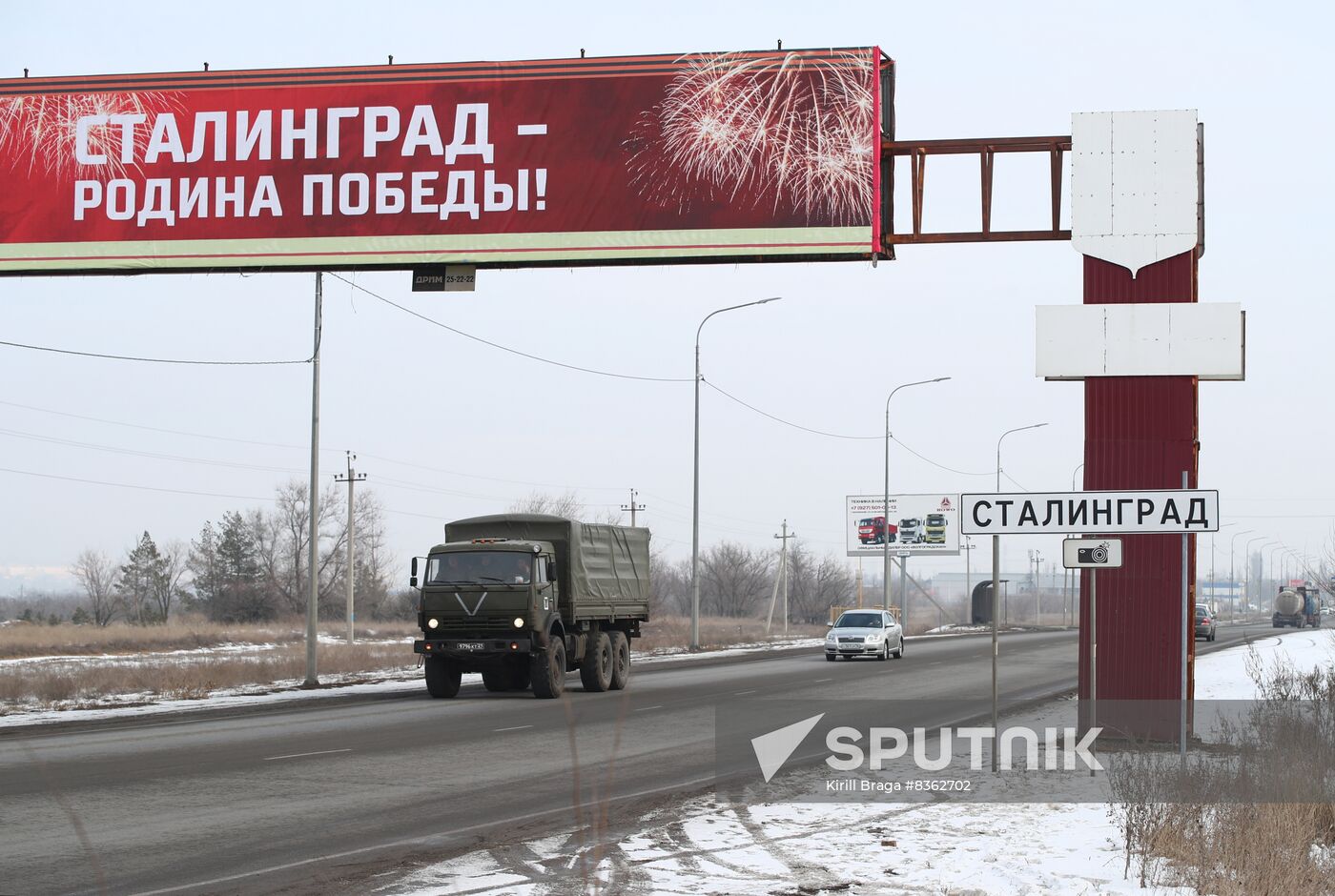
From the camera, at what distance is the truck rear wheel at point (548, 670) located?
2584cm

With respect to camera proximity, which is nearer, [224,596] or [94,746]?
[94,746]

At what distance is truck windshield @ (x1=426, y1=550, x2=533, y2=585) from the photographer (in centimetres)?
2561

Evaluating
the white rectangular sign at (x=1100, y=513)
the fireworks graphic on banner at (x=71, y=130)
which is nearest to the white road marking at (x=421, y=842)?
the white rectangular sign at (x=1100, y=513)

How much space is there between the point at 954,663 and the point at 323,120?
2472 centimetres

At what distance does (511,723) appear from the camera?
827 inches

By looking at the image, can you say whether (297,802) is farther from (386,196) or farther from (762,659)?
(762,659)

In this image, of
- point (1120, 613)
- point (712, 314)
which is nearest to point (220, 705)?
point (1120, 613)

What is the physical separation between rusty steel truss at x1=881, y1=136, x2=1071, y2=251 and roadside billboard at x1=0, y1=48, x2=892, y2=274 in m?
0.64

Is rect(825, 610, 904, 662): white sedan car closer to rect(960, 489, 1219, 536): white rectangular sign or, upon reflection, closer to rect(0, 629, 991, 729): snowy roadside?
rect(0, 629, 991, 729): snowy roadside

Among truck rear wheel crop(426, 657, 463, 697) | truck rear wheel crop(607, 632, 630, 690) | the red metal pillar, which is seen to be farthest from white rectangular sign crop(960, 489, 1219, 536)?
truck rear wheel crop(607, 632, 630, 690)

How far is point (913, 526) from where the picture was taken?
9662 cm

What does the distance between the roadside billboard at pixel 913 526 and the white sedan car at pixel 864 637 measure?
50.9m

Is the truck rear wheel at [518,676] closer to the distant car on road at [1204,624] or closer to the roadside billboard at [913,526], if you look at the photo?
the distant car on road at [1204,624]

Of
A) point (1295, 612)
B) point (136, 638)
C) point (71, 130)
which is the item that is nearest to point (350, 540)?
point (136, 638)
